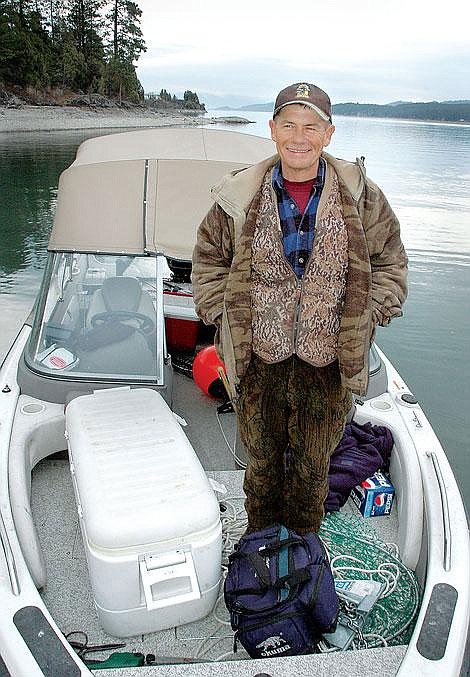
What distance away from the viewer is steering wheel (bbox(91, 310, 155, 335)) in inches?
128

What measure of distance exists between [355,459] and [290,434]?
0.79 meters

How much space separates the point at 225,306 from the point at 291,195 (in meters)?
0.40

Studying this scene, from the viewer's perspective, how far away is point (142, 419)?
8.20ft

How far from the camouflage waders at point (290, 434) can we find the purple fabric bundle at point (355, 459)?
417mm

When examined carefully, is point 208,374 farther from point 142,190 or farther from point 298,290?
→ point 298,290

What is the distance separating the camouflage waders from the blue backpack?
0.72 feet

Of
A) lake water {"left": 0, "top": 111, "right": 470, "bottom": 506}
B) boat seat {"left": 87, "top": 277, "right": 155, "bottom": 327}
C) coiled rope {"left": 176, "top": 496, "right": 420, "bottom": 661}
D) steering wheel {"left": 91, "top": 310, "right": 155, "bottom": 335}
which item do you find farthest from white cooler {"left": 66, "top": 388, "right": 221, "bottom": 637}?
lake water {"left": 0, "top": 111, "right": 470, "bottom": 506}

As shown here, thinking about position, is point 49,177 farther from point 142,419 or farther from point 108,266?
point 142,419

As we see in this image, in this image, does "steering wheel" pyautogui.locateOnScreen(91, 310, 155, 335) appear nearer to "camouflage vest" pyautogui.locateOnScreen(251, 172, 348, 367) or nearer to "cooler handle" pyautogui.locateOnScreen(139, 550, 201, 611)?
"camouflage vest" pyautogui.locateOnScreen(251, 172, 348, 367)

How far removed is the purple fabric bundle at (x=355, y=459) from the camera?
2727mm

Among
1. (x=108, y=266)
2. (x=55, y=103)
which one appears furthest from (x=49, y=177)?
(x=55, y=103)

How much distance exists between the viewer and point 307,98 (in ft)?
5.78

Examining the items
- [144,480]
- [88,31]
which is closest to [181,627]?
[144,480]

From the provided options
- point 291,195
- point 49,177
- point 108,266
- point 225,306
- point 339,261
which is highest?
point 291,195
